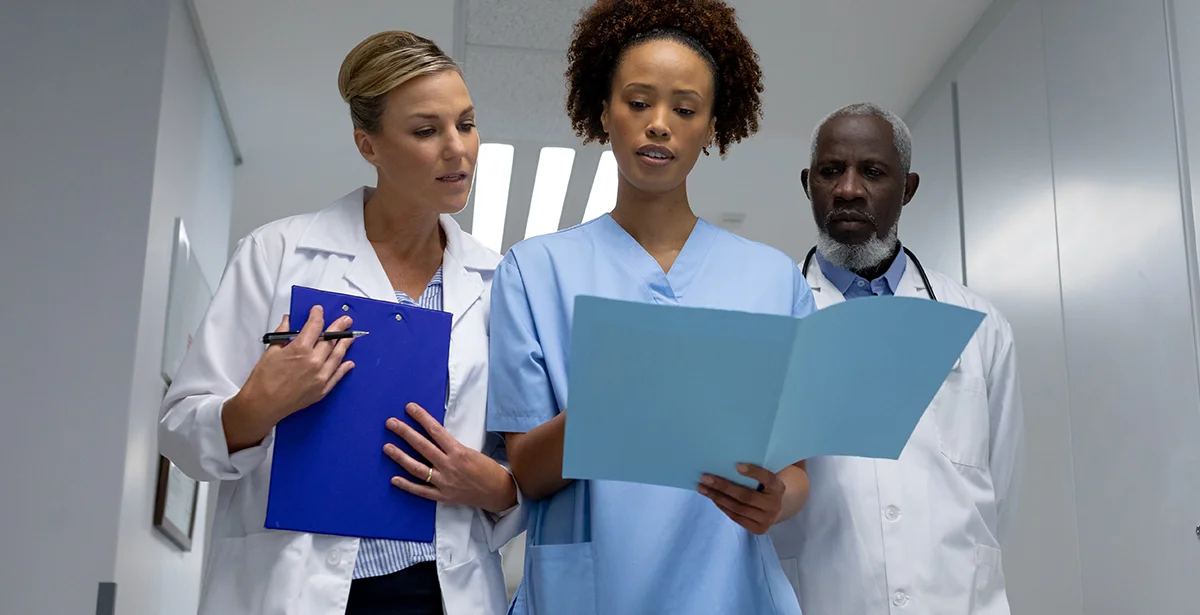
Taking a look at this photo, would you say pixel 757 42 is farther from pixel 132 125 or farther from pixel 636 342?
pixel 636 342

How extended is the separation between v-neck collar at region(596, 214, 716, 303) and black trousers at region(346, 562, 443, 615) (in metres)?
0.45

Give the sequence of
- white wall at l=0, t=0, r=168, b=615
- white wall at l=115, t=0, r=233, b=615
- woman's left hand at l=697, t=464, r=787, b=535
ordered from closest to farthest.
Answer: woman's left hand at l=697, t=464, r=787, b=535 < white wall at l=0, t=0, r=168, b=615 < white wall at l=115, t=0, r=233, b=615

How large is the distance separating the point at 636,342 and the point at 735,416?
125mm

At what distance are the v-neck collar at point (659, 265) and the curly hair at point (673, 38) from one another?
0.20m

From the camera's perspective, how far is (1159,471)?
8.66 ft

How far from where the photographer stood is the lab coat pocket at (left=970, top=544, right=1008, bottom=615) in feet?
5.77

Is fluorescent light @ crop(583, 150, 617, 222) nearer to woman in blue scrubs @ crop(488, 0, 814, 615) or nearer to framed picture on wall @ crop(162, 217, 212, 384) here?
framed picture on wall @ crop(162, 217, 212, 384)

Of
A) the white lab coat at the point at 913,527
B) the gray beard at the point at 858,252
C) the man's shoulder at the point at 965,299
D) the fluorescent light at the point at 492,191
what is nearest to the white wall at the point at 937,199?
the fluorescent light at the point at 492,191

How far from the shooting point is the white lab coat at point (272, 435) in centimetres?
140

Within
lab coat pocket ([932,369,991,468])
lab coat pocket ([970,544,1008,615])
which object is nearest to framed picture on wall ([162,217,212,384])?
lab coat pocket ([932,369,991,468])

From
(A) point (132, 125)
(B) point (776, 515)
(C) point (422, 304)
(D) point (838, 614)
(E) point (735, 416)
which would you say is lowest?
(D) point (838, 614)

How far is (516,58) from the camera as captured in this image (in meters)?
4.30

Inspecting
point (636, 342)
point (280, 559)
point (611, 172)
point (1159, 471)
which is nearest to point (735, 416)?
point (636, 342)

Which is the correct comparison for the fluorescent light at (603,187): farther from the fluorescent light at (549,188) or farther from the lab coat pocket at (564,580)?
the lab coat pocket at (564,580)
